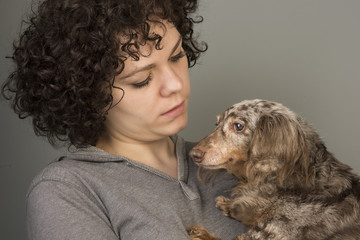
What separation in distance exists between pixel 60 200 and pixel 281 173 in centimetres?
97

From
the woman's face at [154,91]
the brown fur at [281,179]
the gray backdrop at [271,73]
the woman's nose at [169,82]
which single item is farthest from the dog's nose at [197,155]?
the gray backdrop at [271,73]

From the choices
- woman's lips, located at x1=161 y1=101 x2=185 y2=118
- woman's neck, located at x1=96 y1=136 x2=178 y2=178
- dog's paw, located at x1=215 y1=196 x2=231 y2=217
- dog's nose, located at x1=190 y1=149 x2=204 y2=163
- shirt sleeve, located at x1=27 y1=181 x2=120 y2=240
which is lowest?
dog's paw, located at x1=215 y1=196 x2=231 y2=217

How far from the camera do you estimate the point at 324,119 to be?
3521 millimetres

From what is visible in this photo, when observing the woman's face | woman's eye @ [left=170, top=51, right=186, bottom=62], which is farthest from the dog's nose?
woman's eye @ [left=170, top=51, right=186, bottom=62]

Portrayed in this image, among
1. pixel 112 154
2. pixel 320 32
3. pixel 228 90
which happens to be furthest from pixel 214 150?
pixel 320 32

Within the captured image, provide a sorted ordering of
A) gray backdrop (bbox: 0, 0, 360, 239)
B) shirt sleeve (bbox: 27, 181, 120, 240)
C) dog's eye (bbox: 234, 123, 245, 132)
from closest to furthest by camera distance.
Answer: shirt sleeve (bbox: 27, 181, 120, 240) → dog's eye (bbox: 234, 123, 245, 132) → gray backdrop (bbox: 0, 0, 360, 239)

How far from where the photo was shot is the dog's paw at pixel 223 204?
89.6 inches

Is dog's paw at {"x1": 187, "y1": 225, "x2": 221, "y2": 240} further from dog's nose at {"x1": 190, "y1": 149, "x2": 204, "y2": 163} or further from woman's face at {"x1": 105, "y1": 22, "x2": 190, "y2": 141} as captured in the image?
woman's face at {"x1": 105, "y1": 22, "x2": 190, "y2": 141}

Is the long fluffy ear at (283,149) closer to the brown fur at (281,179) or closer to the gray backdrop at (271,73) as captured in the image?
the brown fur at (281,179)

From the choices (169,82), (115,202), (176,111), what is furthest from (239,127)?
(115,202)

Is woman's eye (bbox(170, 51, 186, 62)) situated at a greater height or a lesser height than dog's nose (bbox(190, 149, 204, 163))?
greater

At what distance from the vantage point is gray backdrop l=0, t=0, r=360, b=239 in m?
3.39

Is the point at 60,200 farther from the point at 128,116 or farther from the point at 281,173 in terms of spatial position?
the point at 281,173

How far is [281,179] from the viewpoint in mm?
2139
